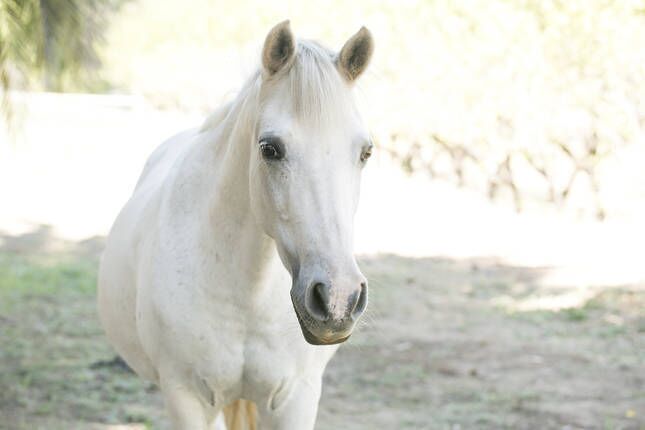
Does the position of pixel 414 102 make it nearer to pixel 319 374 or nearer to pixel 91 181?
pixel 91 181

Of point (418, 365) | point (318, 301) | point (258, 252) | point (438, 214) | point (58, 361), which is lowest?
point (438, 214)

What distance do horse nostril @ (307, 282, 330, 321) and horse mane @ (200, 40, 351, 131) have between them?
40 centimetres

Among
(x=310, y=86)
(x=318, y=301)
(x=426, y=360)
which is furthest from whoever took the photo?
(x=426, y=360)

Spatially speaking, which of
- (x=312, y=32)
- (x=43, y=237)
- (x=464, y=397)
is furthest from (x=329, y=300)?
(x=312, y=32)

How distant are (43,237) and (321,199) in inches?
356

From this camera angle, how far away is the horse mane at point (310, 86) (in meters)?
2.08

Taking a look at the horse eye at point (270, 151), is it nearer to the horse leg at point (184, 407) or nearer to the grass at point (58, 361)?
the horse leg at point (184, 407)

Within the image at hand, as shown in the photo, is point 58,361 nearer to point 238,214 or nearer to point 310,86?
point 238,214

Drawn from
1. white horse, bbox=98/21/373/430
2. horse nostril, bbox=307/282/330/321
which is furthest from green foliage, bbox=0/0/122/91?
horse nostril, bbox=307/282/330/321

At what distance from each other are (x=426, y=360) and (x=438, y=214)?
6.55 m

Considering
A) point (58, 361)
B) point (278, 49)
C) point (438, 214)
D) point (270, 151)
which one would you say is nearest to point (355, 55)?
point (278, 49)

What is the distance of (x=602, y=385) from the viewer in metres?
5.48

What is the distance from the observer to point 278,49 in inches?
86.0

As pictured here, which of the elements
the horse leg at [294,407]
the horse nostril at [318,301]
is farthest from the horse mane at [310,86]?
the horse leg at [294,407]
